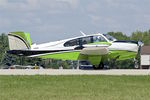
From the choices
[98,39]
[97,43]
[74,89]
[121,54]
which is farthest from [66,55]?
[74,89]

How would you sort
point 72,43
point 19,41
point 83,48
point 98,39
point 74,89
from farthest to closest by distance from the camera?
1. point 19,41
2. point 72,43
3. point 83,48
4. point 98,39
5. point 74,89

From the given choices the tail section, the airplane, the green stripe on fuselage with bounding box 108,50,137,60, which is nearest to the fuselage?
the airplane

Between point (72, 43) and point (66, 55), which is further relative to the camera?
point (66, 55)

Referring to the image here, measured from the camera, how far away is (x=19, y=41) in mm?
31172

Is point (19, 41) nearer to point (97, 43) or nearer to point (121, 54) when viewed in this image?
point (97, 43)

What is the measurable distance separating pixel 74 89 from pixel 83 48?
13930 millimetres

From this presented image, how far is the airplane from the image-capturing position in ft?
95.3

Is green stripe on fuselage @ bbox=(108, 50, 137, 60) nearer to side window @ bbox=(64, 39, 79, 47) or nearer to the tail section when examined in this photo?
side window @ bbox=(64, 39, 79, 47)

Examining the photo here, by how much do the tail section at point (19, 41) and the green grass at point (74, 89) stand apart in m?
11.5

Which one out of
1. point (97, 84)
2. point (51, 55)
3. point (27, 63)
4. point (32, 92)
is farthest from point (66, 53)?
point (27, 63)

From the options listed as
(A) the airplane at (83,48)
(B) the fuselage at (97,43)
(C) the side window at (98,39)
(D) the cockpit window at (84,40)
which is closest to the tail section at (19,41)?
(A) the airplane at (83,48)

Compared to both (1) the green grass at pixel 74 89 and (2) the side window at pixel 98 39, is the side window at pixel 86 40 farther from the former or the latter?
(1) the green grass at pixel 74 89

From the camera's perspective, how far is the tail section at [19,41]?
102ft

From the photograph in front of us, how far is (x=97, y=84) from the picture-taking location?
1714 centimetres
